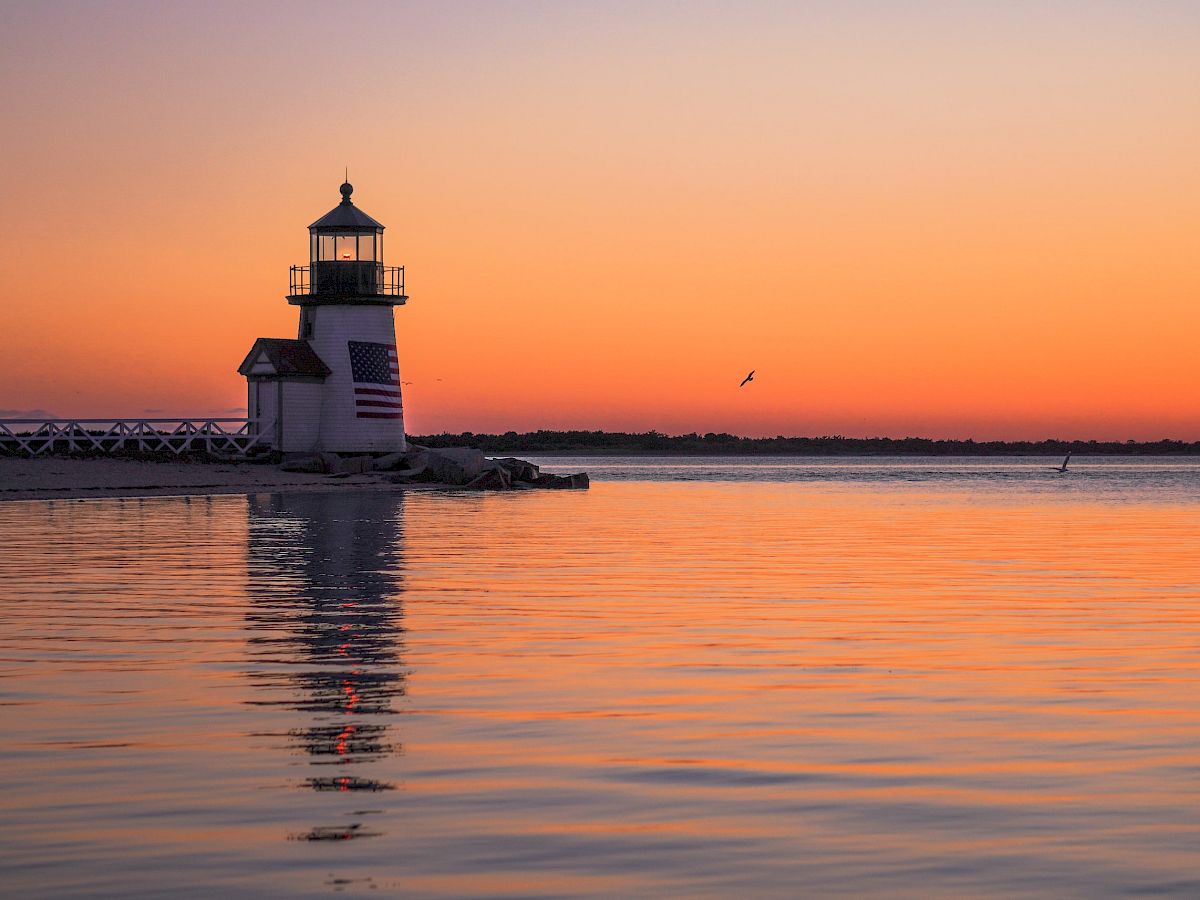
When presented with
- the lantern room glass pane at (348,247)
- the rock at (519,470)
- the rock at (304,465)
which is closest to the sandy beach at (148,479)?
the rock at (304,465)

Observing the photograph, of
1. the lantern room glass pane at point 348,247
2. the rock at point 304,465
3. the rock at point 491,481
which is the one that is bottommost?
the rock at point 491,481

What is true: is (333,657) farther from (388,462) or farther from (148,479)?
(388,462)

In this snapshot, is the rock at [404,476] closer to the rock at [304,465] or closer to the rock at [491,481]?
the rock at [491,481]

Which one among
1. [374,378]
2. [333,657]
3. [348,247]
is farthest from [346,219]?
[333,657]

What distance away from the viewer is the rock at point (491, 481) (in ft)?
204

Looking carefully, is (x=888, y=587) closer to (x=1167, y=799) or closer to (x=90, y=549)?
(x=1167, y=799)

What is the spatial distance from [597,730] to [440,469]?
173ft

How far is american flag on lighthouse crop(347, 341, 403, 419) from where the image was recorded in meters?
57.3

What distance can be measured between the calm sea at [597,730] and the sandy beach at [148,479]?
27428 mm

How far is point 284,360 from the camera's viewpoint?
56.3 m

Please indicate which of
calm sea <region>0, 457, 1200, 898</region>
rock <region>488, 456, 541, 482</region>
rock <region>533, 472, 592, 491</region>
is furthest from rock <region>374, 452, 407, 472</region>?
calm sea <region>0, 457, 1200, 898</region>

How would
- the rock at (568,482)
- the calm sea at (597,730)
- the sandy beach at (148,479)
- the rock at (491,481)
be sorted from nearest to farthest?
the calm sea at (597,730), the sandy beach at (148,479), the rock at (491,481), the rock at (568,482)

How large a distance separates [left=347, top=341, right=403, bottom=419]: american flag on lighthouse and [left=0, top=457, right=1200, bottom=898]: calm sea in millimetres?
34955

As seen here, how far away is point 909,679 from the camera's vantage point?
11633 millimetres
